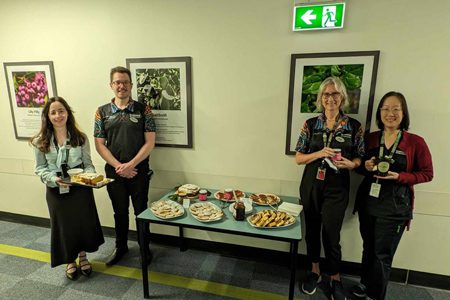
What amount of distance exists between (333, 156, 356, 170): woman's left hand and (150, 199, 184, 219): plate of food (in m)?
1.22

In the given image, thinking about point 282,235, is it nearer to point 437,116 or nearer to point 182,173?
point 182,173

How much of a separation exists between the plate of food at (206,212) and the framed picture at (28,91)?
6.92ft

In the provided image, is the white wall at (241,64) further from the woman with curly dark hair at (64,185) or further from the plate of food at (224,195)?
the woman with curly dark hair at (64,185)

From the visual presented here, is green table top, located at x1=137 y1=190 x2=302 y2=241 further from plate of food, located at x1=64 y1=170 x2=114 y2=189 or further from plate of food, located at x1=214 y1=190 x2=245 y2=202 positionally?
plate of food, located at x1=64 y1=170 x2=114 y2=189

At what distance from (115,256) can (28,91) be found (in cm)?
211

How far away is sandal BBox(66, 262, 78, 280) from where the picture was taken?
2197mm

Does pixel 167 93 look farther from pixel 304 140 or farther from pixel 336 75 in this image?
pixel 336 75

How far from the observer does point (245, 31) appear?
6.95 feet

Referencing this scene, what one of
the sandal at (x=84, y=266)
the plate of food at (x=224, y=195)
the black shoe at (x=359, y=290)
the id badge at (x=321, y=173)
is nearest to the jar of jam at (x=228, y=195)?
the plate of food at (x=224, y=195)

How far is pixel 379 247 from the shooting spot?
1.83 metres

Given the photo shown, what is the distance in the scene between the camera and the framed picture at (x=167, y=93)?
2332mm

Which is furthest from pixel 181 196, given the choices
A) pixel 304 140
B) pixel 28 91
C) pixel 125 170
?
pixel 28 91

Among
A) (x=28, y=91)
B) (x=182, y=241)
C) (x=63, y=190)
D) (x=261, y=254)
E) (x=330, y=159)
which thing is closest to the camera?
(x=330, y=159)

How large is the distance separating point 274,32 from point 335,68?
1.94 ft
